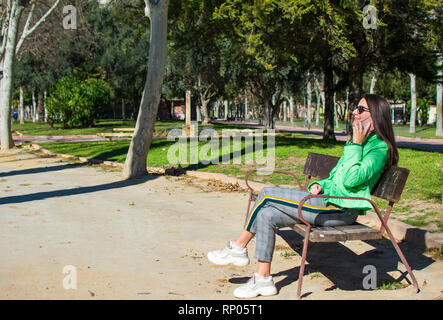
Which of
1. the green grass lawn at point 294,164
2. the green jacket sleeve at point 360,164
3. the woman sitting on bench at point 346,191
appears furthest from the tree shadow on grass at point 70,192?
the green jacket sleeve at point 360,164

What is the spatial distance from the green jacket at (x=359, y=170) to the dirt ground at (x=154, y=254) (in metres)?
0.73

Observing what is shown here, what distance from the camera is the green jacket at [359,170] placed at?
3.90m

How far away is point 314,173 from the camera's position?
223 inches

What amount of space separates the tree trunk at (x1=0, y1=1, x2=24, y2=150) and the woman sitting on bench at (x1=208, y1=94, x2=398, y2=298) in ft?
54.4

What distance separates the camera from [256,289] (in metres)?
3.78

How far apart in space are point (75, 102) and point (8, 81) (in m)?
14.4

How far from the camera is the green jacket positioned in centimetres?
390

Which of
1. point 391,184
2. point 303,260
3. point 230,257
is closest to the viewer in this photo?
point 303,260

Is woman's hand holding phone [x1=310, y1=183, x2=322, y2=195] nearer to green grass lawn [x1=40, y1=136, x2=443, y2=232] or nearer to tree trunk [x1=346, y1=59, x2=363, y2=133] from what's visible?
green grass lawn [x1=40, y1=136, x2=443, y2=232]

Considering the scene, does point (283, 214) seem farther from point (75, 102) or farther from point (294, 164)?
point (75, 102)

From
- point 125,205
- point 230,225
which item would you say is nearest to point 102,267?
point 230,225

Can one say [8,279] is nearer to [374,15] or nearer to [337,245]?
[337,245]

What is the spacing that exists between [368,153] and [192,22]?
1361cm

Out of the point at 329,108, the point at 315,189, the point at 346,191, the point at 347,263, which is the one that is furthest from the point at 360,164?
the point at 329,108
